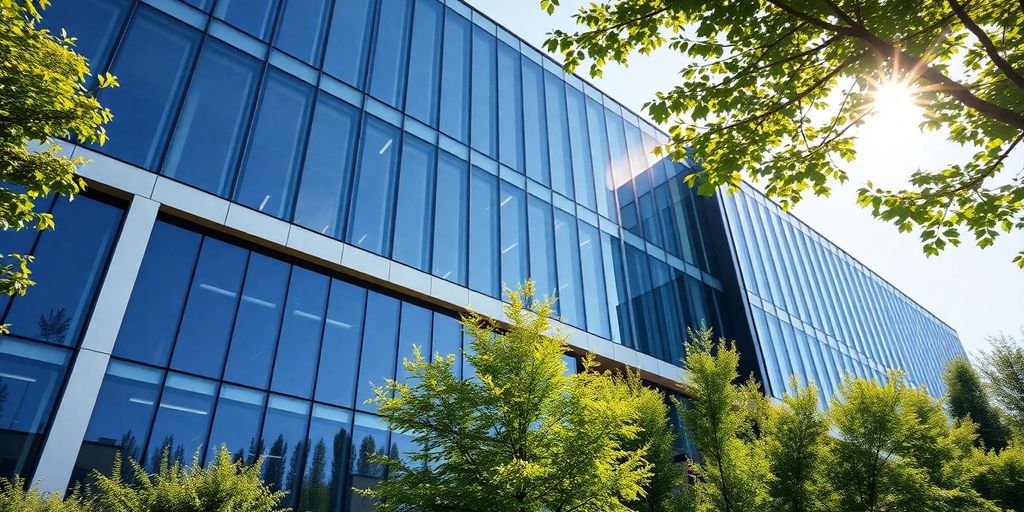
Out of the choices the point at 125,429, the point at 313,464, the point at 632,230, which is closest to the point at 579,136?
the point at 632,230

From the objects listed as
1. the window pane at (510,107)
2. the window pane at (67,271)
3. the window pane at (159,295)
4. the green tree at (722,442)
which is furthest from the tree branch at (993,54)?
the window pane at (510,107)

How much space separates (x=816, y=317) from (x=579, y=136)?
19.8 m

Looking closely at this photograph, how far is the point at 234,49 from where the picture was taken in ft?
50.5

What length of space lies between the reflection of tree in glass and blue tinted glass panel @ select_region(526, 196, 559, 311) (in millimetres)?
12665

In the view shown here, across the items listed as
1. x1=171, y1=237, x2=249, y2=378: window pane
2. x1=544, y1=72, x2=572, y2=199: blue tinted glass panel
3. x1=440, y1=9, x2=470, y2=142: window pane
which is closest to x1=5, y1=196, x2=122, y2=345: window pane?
x1=171, y1=237, x2=249, y2=378: window pane

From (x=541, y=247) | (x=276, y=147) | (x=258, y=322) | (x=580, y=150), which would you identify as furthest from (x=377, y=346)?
(x=580, y=150)

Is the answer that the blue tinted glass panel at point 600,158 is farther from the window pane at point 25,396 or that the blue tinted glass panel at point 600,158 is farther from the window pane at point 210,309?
the window pane at point 25,396

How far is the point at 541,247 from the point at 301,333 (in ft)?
30.9

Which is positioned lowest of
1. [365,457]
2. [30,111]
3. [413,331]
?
[365,457]

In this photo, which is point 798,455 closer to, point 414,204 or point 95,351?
point 414,204

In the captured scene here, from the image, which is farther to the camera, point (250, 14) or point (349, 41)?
point (349, 41)

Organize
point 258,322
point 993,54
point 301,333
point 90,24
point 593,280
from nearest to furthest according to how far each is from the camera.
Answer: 1. point 993,54
2. point 90,24
3. point 258,322
4. point 301,333
5. point 593,280

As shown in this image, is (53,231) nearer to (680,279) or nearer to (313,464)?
(313,464)

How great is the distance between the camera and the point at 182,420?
1165cm
